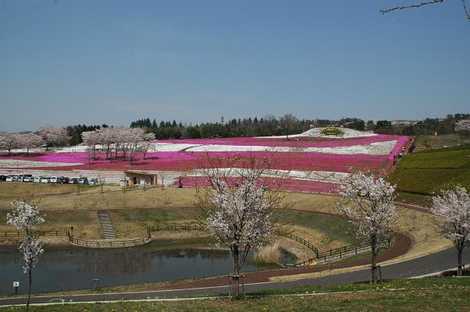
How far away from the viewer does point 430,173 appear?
54.8m

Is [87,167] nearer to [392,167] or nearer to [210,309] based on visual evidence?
[392,167]

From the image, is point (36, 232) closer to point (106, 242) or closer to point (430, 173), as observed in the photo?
point (106, 242)

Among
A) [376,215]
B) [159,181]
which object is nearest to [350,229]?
[376,215]

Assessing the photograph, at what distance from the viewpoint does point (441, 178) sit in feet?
169

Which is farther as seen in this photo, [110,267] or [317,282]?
[110,267]

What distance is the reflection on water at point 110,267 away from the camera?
33.0m

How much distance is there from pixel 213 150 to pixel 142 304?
70282 millimetres

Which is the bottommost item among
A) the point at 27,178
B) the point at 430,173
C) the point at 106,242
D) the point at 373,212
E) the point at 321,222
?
the point at 106,242

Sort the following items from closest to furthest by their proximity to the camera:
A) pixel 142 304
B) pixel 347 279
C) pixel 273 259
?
pixel 142 304
pixel 347 279
pixel 273 259

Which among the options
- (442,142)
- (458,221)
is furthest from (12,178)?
(442,142)

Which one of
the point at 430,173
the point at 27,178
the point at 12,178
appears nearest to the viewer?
the point at 430,173

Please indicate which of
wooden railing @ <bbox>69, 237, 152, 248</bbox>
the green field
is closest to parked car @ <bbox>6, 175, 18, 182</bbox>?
wooden railing @ <bbox>69, 237, 152, 248</bbox>

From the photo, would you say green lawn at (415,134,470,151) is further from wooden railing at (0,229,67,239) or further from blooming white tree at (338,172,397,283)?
blooming white tree at (338,172,397,283)

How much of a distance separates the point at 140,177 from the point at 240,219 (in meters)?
53.4
